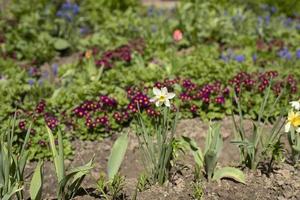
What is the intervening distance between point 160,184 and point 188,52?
270 centimetres

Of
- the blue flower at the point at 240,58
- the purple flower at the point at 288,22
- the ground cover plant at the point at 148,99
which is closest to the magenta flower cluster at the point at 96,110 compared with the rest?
the ground cover plant at the point at 148,99

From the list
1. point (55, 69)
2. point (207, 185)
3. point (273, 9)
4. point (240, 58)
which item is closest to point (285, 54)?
point (240, 58)

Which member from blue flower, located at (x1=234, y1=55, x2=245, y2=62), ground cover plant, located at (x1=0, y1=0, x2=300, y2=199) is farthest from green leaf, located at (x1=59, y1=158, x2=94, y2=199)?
blue flower, located at (x1=234, y1=55, x2=245, y2=62)

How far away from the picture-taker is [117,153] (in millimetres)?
3203

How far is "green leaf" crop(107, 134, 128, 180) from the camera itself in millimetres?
3166

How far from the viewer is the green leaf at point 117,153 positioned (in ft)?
10.4

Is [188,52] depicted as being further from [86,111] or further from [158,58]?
[86,111]

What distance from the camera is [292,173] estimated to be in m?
3.44

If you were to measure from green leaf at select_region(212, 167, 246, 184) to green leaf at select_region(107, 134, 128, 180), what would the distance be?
2.31 ft

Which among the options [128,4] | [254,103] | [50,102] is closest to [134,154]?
[50,102]

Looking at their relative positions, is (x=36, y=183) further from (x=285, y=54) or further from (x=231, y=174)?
(x=285, y=54)

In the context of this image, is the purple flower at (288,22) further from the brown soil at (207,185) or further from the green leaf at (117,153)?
the green leaf at (117,153)

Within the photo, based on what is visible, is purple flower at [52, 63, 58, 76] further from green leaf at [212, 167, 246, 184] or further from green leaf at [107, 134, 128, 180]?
green leaf at [212, 167, 246, 184]

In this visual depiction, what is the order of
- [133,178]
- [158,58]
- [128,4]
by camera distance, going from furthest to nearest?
[128,4] < [158,58] < [133,178]
